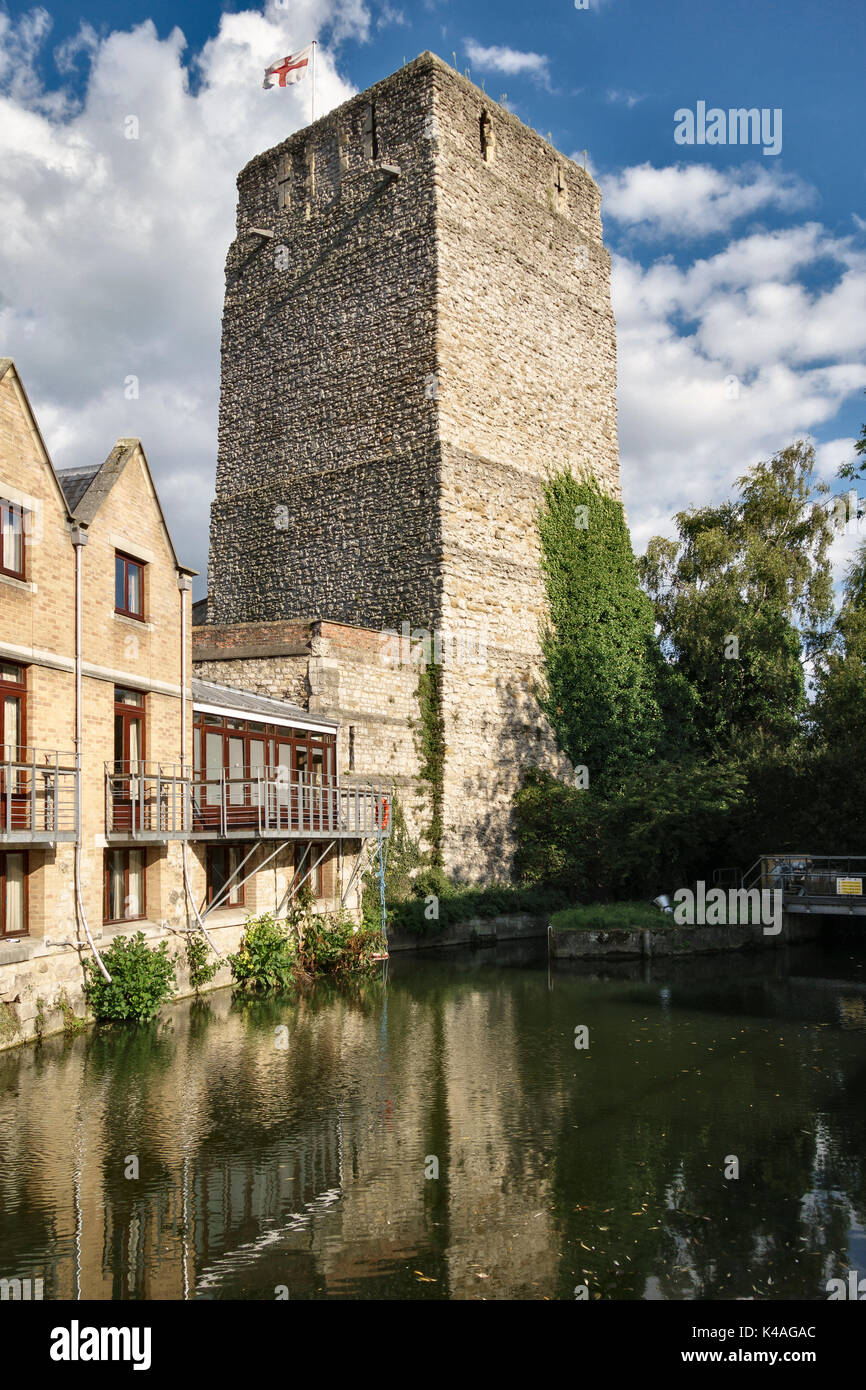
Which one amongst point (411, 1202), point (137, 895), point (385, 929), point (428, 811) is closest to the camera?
point (411, 1202)

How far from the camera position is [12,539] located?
1387cm

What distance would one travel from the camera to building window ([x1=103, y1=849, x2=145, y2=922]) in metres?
15.7

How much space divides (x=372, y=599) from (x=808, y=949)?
13.6m

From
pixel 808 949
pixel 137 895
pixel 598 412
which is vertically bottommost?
pixel 808 949

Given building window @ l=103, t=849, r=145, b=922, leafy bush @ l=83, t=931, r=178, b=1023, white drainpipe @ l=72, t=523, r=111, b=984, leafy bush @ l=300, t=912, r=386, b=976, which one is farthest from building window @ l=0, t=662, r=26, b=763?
leafy bush @ l=300, t=912, r=386, b=976

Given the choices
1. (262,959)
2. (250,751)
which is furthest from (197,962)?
(250,751)

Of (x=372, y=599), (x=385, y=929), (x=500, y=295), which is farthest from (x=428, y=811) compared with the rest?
(x=500, y=295)

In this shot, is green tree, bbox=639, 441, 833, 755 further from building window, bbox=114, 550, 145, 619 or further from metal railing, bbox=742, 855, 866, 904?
building window, bbox=114, 550, 145, 619

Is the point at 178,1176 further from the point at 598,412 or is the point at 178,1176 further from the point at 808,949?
the point at 598,412

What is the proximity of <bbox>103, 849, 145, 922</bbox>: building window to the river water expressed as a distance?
66.5 inches

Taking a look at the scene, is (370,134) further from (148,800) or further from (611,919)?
(611,919)

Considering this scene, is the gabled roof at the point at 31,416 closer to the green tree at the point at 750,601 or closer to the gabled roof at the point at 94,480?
the gabled roof at the point at 94,480
